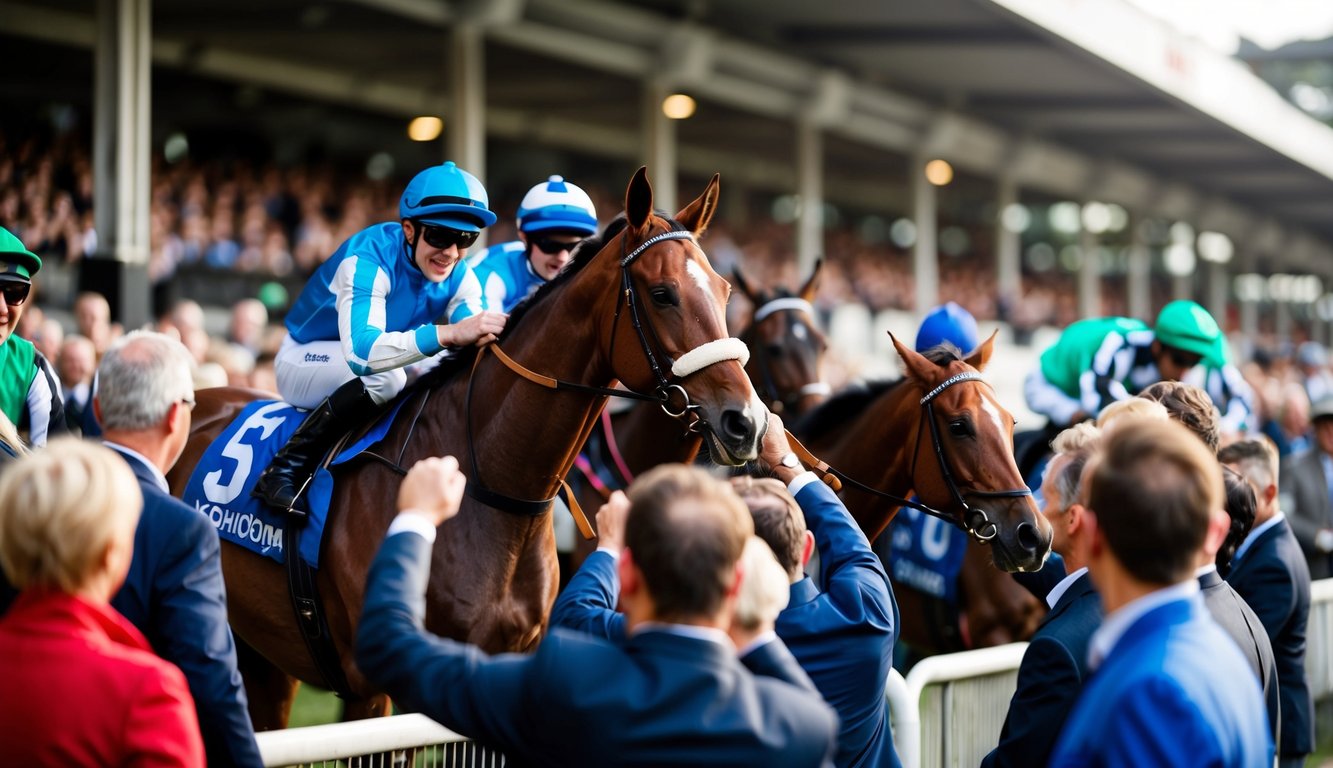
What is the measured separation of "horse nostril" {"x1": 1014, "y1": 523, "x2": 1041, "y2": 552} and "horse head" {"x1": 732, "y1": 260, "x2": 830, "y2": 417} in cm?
203

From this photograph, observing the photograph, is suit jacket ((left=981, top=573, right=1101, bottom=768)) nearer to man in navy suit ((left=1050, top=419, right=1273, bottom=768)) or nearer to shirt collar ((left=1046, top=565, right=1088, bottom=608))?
shirt collar ((left=1046, top=565, right=1088, bottom=608))

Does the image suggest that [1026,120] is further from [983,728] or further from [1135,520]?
[1135,520]

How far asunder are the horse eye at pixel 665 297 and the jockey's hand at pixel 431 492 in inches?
60.3

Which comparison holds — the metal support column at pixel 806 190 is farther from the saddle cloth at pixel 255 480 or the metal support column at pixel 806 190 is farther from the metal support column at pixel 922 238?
the saddle cloth at pixel 255 480

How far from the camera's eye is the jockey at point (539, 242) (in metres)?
5.20

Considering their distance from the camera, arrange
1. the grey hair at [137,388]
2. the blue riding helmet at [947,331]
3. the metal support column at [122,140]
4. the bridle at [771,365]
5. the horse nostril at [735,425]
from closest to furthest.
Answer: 1. the grey hair at [137,388]
2. the horse nostril at [735,425]
3. the blue riding helmet at [947,331]
4. the bridle at [771,365]
5. the metal support column at [122,140]

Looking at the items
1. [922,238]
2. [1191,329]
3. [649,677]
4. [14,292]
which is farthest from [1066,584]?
[922,238]

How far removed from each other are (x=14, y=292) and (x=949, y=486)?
2934mm

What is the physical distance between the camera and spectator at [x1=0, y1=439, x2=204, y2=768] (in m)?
1.96

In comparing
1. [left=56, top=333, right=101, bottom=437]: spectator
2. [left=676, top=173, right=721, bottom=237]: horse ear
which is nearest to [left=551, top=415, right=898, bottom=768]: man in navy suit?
[left=676, top=173, right=721, bottom=237]: horse ear

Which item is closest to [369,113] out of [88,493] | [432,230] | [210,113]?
[210,113]

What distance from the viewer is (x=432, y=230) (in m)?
4.13

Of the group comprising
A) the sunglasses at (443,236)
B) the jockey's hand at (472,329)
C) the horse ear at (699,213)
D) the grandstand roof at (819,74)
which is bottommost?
the jockey's hand at (472,329)

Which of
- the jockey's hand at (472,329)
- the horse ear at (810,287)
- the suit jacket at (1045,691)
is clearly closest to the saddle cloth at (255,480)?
the jockey's hand at (472,329)
